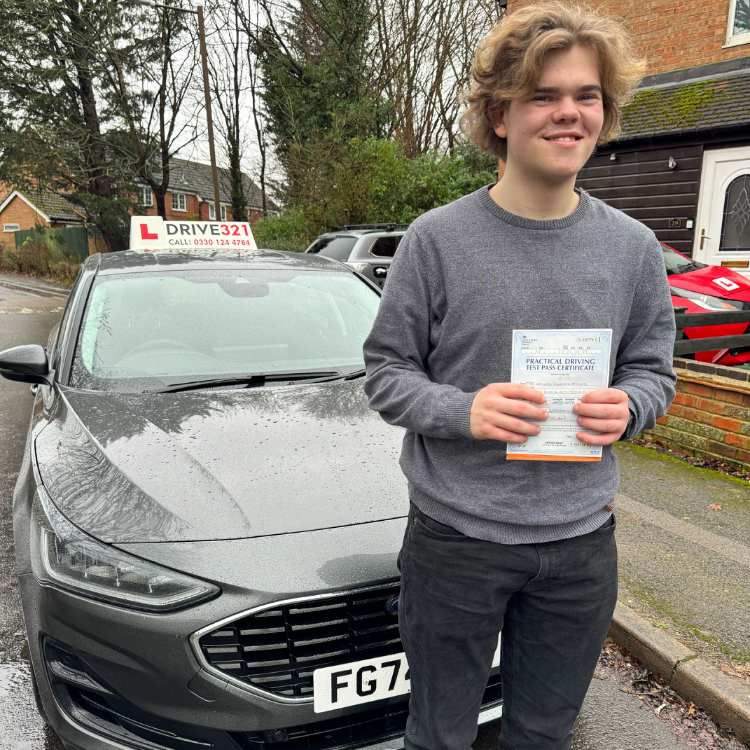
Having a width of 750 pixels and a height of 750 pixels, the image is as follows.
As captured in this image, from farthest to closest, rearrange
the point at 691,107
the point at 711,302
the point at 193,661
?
the point at 691,107
the point at 711,302
the point at 193,661

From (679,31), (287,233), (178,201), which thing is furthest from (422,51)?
(178,201)

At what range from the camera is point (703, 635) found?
259 centimetres

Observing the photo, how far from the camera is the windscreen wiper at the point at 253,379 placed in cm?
273

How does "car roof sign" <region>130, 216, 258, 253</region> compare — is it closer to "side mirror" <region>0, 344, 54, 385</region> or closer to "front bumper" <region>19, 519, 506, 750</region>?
"side mirror" <region>0, 344, 54, 385</region>

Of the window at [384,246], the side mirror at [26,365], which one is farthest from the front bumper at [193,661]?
the window at [384,246]

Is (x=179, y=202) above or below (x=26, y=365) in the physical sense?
above

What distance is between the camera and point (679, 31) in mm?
10508

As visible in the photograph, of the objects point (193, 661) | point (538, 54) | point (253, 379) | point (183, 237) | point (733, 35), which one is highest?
point (733, 35)

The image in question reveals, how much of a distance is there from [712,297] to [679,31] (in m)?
6.59

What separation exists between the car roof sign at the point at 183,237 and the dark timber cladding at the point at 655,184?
24.8 ft

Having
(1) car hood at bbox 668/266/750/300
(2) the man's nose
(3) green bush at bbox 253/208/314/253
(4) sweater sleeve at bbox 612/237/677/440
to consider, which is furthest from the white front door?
(2) the man's nose

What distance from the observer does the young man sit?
129cm

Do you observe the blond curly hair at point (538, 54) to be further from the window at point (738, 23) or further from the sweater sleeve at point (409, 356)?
the window at point (738, 23)

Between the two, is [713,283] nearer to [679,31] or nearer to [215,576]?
[215,576]
